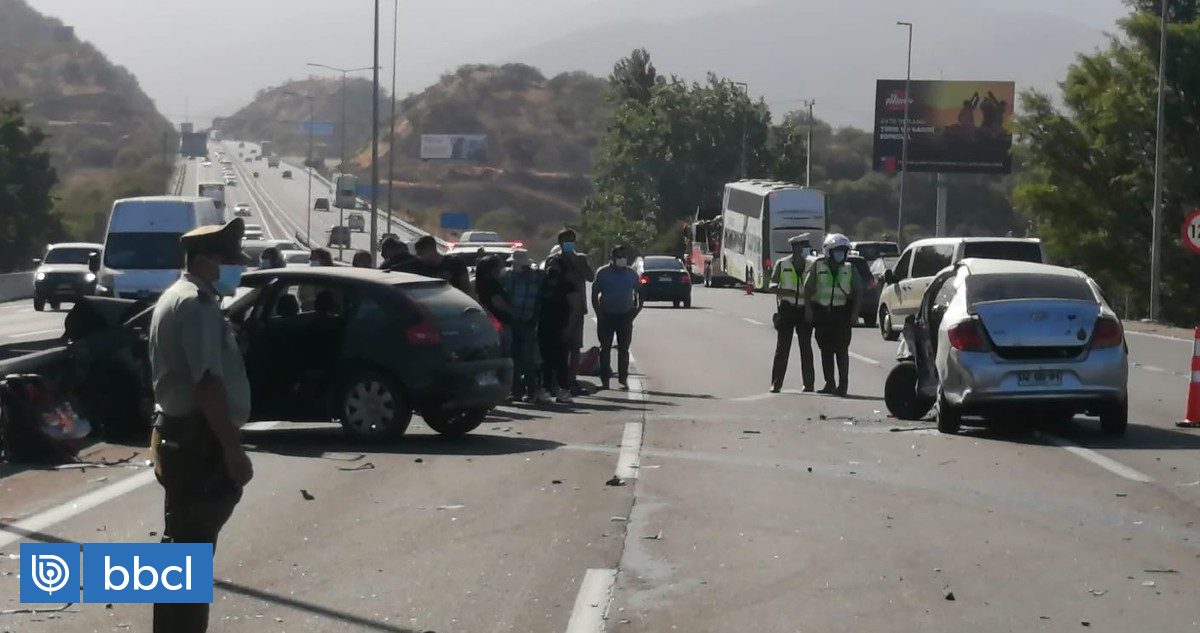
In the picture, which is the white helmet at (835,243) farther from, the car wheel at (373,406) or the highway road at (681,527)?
the car wheel at (373,406)

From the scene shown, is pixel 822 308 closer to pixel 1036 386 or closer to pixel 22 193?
pixel 1036 386

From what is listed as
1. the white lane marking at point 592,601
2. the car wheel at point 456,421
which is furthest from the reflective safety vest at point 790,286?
the white lane marking at point 592,601

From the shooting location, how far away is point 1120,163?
182 ft

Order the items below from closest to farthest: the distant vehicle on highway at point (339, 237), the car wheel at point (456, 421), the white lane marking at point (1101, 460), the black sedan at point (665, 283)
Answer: the white lane marking at point (1101, 460)
the car wheel at point (456, 421)
the black sedan at point (665, 283)
the distant vehicle on highway at point (339, 237)

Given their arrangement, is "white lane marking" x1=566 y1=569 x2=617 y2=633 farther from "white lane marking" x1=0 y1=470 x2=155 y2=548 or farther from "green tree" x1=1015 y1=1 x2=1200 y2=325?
"green tree" x1=1015 y1=1 x2=1200 y2=325

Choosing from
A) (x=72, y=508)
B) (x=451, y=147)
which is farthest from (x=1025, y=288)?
(x=451, y=147)

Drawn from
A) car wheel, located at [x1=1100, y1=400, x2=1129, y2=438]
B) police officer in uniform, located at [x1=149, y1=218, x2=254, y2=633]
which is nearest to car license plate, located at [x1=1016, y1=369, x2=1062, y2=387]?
car wheel, located at [x1=1100, y1=400, x2=1129, y2=438]

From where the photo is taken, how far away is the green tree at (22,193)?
80312 millimetres

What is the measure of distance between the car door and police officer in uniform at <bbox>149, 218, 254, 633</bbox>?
24.4 meters

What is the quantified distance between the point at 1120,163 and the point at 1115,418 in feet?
137

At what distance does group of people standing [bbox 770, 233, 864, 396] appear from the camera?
20.9m

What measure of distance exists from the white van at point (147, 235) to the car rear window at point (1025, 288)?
74.5ft

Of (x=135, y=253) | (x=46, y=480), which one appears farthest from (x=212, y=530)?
(x=135, y=253)

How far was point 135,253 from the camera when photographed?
119 ft
